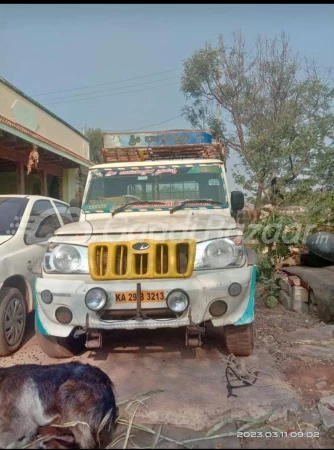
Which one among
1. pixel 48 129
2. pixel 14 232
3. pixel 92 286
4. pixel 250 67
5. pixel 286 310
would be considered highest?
pixel 250 67

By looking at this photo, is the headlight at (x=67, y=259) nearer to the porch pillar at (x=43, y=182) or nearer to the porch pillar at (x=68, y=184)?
the porch pillar at (x=43, y=182)

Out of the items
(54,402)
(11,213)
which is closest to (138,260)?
(54,402)

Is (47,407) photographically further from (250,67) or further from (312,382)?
(250,67)

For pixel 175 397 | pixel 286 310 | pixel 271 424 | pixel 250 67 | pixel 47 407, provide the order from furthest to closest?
1. pixel 250 67
2. pixel 286 310
3. pixel 175 397
4. pixel 271 424
5. pixel 47 407

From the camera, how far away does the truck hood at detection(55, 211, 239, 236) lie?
11.6ft

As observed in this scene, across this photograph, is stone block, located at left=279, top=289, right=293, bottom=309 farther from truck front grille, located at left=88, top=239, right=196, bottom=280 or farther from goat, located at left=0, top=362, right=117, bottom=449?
goat, located at left=0, top=362, right=117, bottom=449

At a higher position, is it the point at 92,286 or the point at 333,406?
the point at 92,286

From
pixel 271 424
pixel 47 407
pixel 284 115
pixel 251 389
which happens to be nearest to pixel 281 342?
pixel 251 389

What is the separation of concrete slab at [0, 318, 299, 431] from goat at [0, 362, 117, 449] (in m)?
0.48

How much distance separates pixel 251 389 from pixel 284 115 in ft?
42.8

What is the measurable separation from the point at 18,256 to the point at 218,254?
7.38 ft

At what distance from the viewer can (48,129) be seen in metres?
14.1

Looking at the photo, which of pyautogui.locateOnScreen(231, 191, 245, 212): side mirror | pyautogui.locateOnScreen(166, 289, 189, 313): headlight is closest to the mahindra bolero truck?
pyautogui.locateOnScreen(166, 289, 189, 313): headlight

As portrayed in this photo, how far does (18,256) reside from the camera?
4336mm
